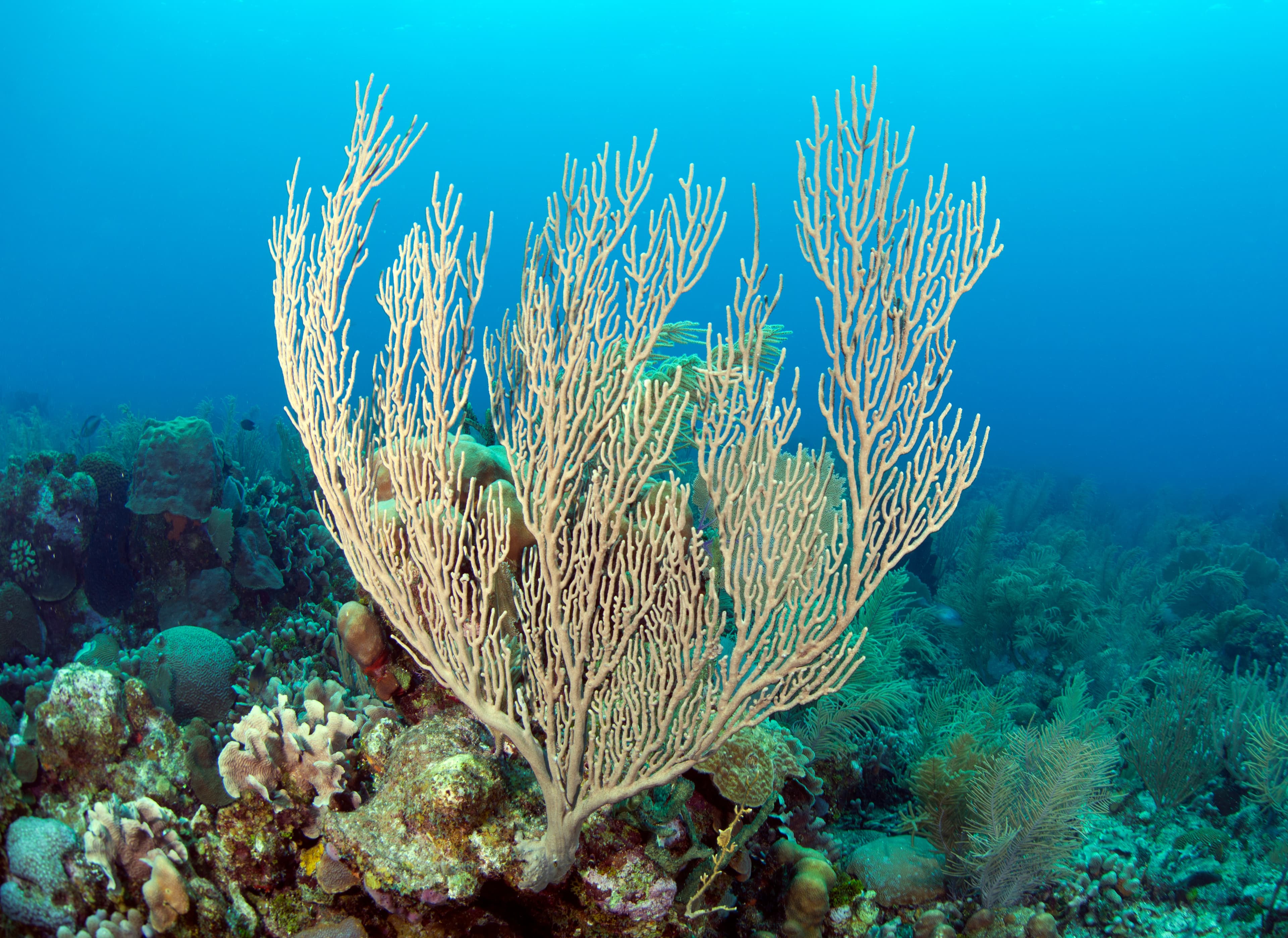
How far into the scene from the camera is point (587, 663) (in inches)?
114

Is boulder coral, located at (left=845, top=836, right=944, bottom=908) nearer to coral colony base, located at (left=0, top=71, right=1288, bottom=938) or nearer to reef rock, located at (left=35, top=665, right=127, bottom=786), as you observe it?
coral colony base, located at (left=0, top=71, right=1288, bottom=938)

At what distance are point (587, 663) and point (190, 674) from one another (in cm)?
312

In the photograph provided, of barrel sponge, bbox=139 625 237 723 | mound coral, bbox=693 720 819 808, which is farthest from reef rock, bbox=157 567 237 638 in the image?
mound coral, bbox=693 720 819 808

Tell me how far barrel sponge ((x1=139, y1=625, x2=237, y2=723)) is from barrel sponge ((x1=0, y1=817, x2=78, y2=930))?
3.84 ft

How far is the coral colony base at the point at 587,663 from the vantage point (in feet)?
8.48

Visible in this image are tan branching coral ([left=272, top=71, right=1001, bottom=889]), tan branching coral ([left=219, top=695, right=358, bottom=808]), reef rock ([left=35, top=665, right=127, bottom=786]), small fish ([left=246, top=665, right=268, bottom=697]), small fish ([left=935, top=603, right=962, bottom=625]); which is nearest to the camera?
tan branching coral ([left=272, top=71, right=1001, bottom=889])

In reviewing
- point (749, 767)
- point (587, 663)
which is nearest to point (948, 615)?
point (749, 767)

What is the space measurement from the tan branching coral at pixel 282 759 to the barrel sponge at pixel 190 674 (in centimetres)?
120

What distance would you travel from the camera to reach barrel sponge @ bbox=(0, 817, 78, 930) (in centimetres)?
274

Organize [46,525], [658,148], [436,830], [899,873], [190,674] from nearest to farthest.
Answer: [436,830], [899,873], [190,674], [46,525], [658,148]

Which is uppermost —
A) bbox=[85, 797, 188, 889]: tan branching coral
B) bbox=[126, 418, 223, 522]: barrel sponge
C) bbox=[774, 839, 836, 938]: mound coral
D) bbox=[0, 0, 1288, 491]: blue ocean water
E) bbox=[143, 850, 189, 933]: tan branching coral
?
bbox=[0, 0, 1288, 491]: blue ocean water

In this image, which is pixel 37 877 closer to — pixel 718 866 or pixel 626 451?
pixel 718 866

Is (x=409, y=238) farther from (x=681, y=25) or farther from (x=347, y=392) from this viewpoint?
(x=681, y=25)

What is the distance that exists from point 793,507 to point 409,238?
2072 millimetres
